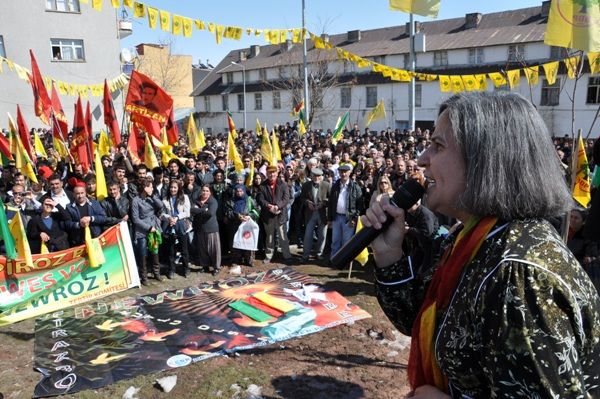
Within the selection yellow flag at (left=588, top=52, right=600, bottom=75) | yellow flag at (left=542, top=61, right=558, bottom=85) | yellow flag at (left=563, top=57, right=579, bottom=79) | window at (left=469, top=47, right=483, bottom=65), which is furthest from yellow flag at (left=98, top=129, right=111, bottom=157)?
window at (left=469, top=47, right=483, bottom=65)

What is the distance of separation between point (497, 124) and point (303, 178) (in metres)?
10.0

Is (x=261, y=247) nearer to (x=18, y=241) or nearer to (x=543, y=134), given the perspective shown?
(x=18, y=241)

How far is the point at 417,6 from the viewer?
26.0 ft

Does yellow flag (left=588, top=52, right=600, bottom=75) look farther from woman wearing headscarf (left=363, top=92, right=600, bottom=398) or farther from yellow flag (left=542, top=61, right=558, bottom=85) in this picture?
woman wearing headscarf (left=363, top=92, right=600, bottom=398)

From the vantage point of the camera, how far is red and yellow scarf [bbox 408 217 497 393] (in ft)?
4.38

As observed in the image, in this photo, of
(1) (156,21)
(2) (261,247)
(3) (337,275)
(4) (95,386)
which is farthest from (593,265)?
(1) (156,21)

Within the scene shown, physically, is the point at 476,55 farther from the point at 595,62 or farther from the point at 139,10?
the point at 139,10

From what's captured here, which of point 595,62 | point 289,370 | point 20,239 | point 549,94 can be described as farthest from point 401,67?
point 289,370

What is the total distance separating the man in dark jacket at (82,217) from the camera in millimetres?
7566

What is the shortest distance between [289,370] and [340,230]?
431cm

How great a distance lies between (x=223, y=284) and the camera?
8.18 m

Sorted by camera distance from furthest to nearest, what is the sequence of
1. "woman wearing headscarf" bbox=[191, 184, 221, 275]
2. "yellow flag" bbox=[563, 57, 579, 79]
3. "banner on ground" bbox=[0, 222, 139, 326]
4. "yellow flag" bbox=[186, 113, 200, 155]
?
1. "yellow flag" bbox=[186, 113, 200, 155]
2. "woman wearing headscarf" bbox=[191, 184, 221, 275]
3. "banner on ground" bbox=[0, 222, 139, 326]
4. "yellow flag" bbox=[563, 57, 579, 79]

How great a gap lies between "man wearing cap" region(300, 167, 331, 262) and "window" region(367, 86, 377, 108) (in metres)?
32.0

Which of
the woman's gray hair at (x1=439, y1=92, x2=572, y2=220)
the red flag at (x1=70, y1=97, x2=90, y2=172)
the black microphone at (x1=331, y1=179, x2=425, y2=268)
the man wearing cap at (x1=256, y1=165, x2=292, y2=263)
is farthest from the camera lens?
the red flag at (x1=70, y1=97, x2=90, y2=172)
